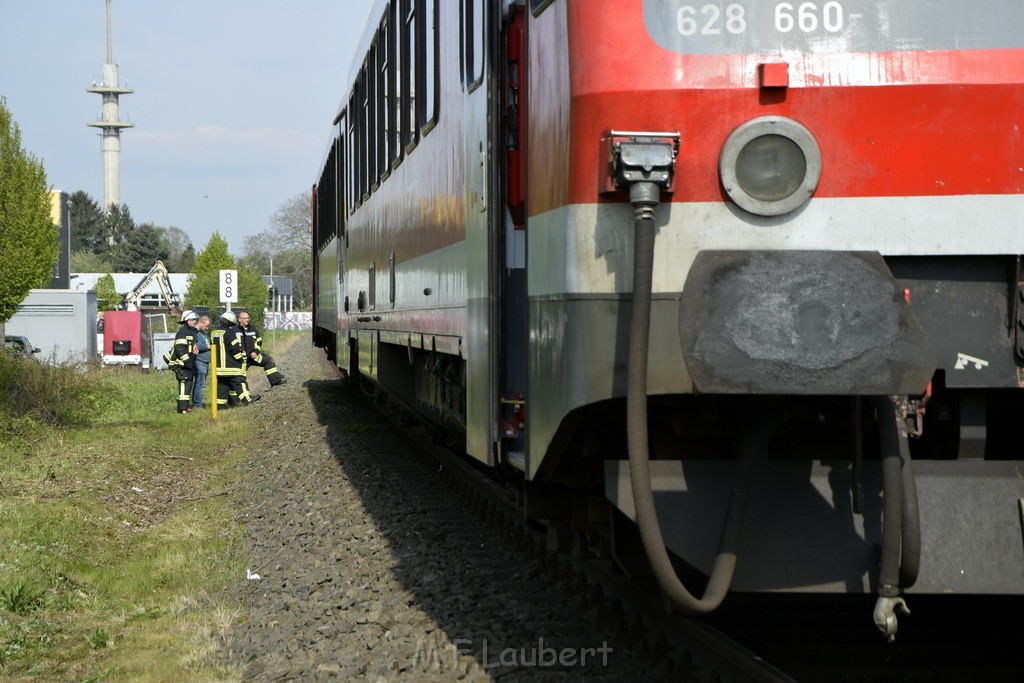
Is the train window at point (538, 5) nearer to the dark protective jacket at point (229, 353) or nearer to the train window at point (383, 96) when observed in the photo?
the train window at point (383, 96)

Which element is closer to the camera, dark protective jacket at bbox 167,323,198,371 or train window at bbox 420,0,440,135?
train window at bbox 420,0,440,135

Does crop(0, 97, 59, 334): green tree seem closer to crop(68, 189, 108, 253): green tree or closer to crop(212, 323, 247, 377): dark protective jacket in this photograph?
crop(212, 323, 247, 377): dark protective jacket

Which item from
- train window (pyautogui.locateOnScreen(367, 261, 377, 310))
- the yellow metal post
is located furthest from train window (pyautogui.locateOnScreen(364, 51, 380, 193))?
the yellow metal post

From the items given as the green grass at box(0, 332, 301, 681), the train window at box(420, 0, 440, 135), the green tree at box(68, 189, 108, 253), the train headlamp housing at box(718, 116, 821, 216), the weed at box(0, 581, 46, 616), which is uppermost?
the green tree at box(68, 189, 108, 253)

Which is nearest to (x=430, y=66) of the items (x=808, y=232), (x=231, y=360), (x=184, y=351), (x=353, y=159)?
(x=808, y=232)

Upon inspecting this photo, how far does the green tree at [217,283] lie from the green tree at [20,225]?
1566 inches

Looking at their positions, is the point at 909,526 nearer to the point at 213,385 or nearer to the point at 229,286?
the point at 213,385

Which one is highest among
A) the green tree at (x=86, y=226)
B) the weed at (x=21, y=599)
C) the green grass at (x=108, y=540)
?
the green tree at (x=86, y=226)

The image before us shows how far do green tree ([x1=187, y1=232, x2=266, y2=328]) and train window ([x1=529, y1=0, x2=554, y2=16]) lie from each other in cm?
5537

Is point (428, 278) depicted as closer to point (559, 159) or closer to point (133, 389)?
point (559, 159)

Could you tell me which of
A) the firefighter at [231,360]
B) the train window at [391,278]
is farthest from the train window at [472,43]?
the firefighter at [231,360]

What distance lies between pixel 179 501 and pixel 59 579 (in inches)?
142

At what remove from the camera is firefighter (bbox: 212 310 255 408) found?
2047 cm

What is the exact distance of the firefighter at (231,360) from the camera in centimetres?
2047
